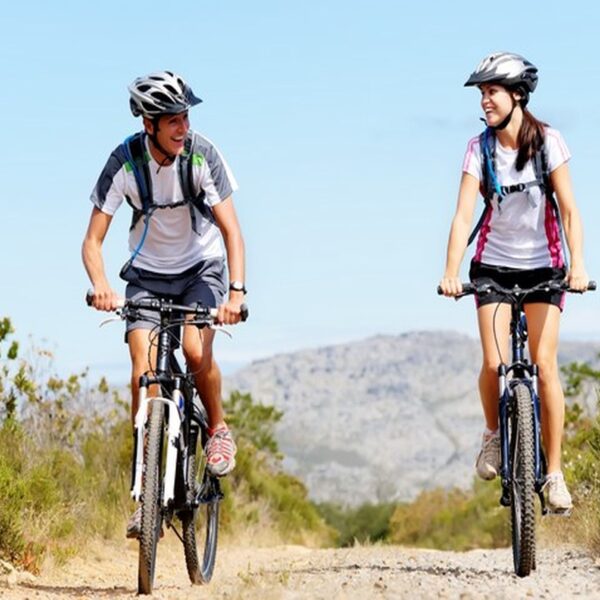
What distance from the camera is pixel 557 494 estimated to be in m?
7.75

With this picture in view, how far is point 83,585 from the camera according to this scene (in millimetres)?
9109

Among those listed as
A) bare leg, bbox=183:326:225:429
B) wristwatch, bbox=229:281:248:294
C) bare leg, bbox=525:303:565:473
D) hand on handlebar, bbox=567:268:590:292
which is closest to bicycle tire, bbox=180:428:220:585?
bare leg, bbox=183:326:225:429

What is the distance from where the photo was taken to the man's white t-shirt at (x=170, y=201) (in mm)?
7672

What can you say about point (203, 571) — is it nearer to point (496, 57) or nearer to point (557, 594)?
point (557, 594)

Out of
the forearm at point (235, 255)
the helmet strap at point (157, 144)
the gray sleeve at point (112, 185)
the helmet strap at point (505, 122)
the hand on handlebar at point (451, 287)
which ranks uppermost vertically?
the helmet strap at point (505, 122)

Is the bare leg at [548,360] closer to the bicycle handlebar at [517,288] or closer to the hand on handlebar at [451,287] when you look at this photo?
the bicycle handlebar at [517,288]

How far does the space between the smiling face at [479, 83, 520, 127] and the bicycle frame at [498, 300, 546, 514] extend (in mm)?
1013

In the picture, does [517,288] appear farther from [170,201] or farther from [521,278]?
[170,201]

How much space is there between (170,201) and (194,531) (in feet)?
6.18

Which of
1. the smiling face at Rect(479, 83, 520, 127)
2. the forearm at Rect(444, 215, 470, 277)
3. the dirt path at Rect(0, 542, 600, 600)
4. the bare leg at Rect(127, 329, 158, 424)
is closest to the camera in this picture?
the dirt path at Rect(0, 542, 600, 600)

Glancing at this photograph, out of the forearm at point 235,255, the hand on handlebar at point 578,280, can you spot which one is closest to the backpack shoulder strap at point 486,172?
the hand on handlebar at point 578,280

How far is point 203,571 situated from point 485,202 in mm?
2745

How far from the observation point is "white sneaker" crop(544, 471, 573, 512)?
25.4ft

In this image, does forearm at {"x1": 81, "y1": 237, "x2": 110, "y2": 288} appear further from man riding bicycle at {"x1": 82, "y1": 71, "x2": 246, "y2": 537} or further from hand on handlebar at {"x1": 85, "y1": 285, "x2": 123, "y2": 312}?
hand on handlebar at {"x1": 85, "y1": 285, "x2": 123, "y2": 312}
